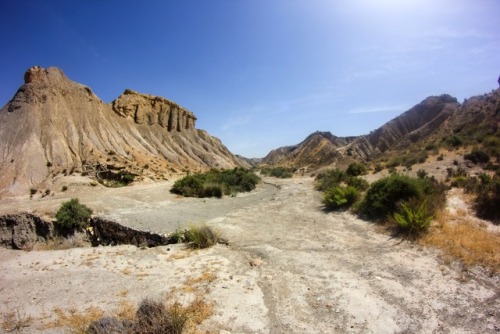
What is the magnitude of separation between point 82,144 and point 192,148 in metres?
28.0

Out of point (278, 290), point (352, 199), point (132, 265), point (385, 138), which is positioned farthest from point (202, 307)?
point (385, 138)

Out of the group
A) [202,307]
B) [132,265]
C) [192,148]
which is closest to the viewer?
[202,307]

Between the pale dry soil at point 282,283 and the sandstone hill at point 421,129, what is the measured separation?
25.3m

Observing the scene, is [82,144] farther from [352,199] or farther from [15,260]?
[352,199]

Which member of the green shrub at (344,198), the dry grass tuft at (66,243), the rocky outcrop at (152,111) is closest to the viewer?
the dry grass tuft at (66,243)

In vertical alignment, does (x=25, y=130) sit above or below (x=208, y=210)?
above

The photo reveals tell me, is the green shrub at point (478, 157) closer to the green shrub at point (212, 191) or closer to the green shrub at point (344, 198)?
the green shrub at point (344, 198)

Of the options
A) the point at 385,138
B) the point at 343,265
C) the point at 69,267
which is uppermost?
the point at 385,138

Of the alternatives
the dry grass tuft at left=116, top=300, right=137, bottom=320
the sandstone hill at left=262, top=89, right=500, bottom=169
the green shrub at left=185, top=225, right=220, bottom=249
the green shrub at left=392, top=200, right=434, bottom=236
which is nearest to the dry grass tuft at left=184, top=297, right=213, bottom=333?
the dry grass tuft at left=116, top=300, right=137, bottom=320

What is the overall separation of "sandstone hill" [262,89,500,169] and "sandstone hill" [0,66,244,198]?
2836 cm

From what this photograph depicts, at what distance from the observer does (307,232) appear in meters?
10.2

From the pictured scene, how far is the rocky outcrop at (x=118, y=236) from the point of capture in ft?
34.6

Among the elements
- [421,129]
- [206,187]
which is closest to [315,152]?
[421,129]

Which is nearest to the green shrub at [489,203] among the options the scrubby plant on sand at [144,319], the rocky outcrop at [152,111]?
the scrubby plant on sand at [144,319]
